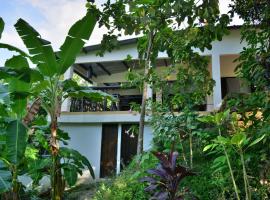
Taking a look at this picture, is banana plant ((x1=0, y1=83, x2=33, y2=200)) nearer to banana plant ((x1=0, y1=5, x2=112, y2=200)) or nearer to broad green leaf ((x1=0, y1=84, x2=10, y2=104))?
broad green leaf ((x1=0, y1=84, x2=10, y2=104))

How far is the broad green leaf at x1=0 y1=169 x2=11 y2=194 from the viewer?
5496 millimetres

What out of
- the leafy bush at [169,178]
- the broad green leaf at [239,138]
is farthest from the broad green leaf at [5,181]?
the broad green leaf at [239,138]

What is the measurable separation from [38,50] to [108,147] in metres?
9.40

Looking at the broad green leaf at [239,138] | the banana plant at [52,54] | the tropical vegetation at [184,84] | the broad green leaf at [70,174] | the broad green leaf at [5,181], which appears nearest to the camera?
the broad green leaf at [239,138]

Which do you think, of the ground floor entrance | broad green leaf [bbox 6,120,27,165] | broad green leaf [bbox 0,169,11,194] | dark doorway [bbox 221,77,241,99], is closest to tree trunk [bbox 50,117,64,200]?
broad green leaf [bbox 6,120,27,165]

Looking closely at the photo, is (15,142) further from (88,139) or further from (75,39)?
(88,139)

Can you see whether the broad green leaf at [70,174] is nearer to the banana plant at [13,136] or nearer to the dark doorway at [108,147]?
the banana plant at [13,136]

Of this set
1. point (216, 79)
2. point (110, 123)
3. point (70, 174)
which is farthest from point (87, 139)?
point (70, 174)

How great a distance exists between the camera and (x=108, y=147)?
14195 millimetres

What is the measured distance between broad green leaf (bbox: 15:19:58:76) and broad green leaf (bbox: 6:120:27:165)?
979 millimetres

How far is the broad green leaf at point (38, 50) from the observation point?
17.0ft

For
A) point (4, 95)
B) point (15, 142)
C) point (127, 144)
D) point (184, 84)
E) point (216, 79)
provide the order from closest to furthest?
Answer: point (4, 95) < point (15, 142) < point (184, 84) < point (216, 79) < point (127, 144)

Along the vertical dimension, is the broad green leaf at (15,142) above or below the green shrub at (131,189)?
above

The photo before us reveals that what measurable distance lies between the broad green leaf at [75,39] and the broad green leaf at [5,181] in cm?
210
